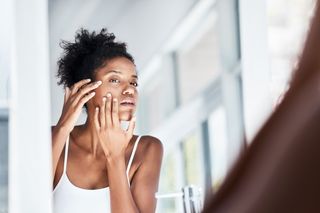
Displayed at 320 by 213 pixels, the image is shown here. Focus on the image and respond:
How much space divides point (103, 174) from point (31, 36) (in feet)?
1.44

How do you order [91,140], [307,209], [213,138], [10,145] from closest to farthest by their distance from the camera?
[307,209], [10,145], [91,140], [213,138]

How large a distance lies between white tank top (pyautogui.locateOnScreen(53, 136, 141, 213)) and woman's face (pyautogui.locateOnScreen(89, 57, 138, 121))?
0.60ft

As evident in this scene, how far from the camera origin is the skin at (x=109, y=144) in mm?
2027

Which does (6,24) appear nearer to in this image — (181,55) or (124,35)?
(124,35)

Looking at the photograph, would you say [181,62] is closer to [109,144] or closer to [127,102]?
[127,102]

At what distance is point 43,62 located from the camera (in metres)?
1.96

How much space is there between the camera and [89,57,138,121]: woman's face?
2.07 meters

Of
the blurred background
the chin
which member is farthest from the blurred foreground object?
the chin

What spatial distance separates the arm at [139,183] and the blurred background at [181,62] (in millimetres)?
27

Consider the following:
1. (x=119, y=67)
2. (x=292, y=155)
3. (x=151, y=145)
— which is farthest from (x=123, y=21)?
(x=292, y=155)

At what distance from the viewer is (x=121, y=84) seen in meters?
2.10

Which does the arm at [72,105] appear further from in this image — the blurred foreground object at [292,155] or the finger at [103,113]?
the blurred foreground object at [292,155]

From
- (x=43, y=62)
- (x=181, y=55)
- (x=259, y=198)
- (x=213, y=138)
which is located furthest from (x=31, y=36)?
(x=259, y=198)

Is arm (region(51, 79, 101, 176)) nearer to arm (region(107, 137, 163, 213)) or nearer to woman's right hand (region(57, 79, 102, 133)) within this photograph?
woman's right hand (region(57, 79, 102, 133))
